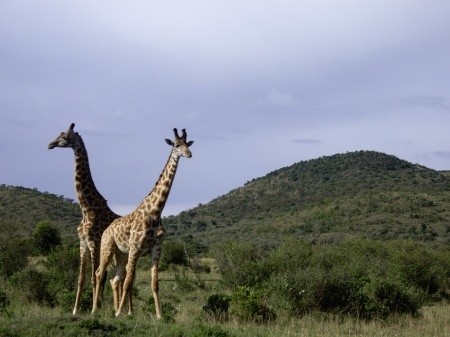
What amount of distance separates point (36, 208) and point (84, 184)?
4170 centimetres

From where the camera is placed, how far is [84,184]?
13461 millimetres

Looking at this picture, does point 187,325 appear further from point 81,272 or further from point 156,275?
point 81,272

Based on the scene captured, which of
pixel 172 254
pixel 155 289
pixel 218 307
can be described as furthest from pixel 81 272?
pixel 172 254

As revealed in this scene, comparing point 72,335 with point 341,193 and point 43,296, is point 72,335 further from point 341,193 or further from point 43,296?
point 341,193

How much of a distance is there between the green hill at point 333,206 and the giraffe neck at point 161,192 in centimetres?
3017

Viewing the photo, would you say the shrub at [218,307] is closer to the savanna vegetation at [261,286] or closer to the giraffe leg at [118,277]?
the savanna vegetation at [261,286]

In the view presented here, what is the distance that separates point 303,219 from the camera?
60.5m

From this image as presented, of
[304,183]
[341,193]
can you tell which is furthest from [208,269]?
[304,183]

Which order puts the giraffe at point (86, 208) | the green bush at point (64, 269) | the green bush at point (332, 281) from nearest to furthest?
1. the giraffe at point (86, 208)
2. the green bush at point (332, 281)
3. the green bush at point (64, 269)

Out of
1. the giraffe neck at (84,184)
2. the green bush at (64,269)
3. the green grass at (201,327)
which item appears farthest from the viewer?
the green bush at (64,269)

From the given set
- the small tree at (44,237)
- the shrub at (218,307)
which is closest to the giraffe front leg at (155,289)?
the shrub at (218,307)

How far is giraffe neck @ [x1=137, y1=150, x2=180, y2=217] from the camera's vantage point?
12.4 m

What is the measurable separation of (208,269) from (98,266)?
18.8 m

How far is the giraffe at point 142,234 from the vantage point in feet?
39.8
